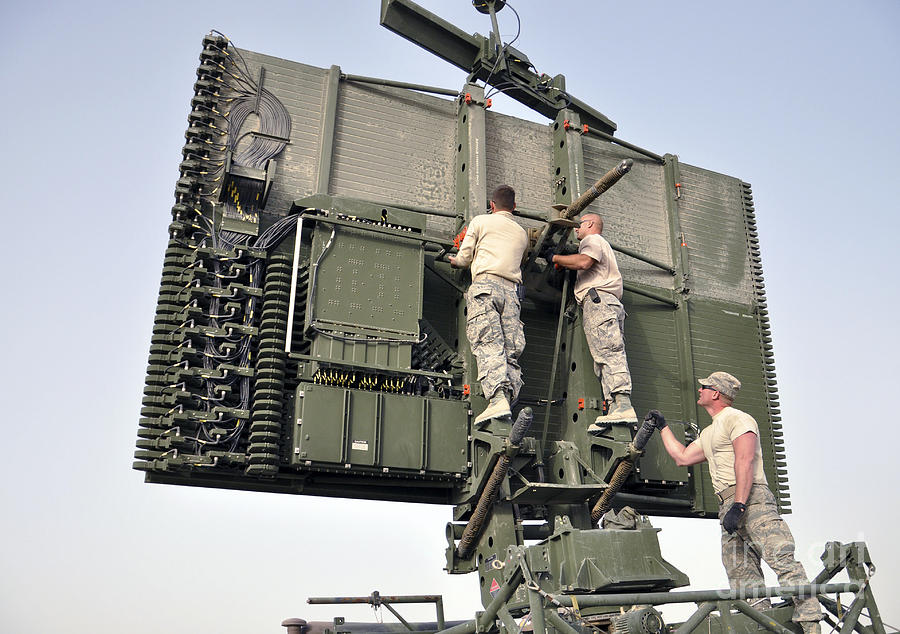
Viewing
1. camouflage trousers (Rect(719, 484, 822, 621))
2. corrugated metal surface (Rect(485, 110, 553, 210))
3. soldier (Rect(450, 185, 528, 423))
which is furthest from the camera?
corrugated metal surface (Rect(485, 110, 553, 210))

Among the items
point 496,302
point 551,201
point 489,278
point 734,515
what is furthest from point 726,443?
point 551,201

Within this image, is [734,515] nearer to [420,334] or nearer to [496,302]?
[496,302]

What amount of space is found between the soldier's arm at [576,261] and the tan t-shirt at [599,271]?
1.8 inches

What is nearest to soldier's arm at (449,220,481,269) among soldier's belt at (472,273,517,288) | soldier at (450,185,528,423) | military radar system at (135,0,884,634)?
soldier at (450,185,528,423)

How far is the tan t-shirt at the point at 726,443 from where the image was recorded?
19.8ft

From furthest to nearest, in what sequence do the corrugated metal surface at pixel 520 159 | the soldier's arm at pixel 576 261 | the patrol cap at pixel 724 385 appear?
the corrugated metal surface at pixel 520 159 < the soldier's arm at pixel 576 261 < the patrol cap at pixel 724 385

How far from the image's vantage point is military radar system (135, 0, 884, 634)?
645 cm

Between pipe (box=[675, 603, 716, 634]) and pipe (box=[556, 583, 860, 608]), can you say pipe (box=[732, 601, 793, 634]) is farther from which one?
pipe (box=[675, 603, 716, 634])

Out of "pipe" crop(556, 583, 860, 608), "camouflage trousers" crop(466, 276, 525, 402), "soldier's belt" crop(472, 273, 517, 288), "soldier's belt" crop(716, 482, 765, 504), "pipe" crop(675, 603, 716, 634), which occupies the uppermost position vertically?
"soldier's belt" crop(472, 273, 517, 288)

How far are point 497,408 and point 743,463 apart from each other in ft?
6.62

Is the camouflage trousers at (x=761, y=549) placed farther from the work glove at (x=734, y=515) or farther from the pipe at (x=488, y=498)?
the pipe at (x=488, y=498)

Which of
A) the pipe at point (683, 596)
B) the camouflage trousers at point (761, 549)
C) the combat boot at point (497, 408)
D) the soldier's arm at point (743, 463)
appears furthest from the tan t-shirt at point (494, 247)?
the pipe at point (683, 596)

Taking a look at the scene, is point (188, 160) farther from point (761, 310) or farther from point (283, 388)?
point (761, 310)

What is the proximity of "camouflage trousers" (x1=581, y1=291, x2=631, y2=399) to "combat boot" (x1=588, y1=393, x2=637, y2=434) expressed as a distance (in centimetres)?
7
